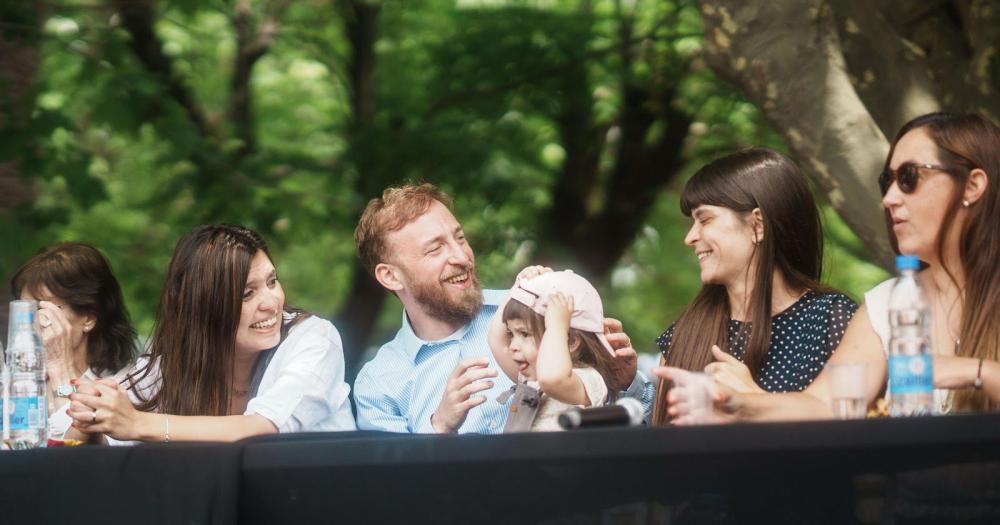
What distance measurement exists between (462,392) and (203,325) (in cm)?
85

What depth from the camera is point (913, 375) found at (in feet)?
8.32

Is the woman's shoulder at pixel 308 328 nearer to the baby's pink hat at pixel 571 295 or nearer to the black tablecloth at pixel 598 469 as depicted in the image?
the baby's pink hat at pixel 571 295

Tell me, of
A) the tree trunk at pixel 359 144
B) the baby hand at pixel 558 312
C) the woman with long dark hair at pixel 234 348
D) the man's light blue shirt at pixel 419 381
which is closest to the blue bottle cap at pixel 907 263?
the baby hand at pixel 558 312

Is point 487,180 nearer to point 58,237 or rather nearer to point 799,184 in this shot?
point 58,237

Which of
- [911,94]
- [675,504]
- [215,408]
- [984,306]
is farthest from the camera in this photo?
[911,94]

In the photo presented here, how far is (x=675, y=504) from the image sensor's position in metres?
2.34

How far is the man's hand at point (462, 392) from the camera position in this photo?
11.3 feet

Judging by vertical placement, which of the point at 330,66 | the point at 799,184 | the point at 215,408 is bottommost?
the point at 215,408

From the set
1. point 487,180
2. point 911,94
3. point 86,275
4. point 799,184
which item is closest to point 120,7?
point 487,180

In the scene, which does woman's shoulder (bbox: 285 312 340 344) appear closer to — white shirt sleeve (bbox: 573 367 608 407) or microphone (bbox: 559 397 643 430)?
white shirt sleeve (bbox: 573 367 608 407)

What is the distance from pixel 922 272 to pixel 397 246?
Result: 1.73 m

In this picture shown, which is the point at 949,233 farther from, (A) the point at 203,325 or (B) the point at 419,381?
(A) the point at 203,325

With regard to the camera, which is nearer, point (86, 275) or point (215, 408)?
point (215, 408)

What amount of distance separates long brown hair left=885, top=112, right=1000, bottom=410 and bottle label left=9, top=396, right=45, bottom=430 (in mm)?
2180
